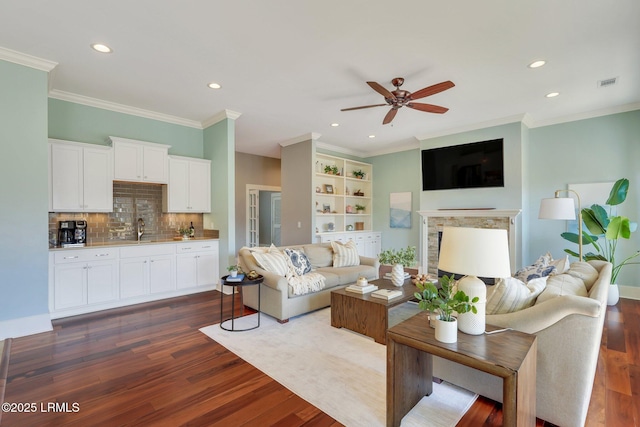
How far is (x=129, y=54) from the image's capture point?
307 cm

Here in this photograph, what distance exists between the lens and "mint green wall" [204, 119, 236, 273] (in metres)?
4.90

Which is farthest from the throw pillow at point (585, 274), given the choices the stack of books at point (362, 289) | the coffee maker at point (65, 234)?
the coffee maker at point (65, 234)

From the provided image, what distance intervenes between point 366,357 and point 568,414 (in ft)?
4.67

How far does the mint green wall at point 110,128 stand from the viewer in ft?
13.4

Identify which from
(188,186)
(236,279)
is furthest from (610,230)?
(188,186)

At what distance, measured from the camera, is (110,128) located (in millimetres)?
4484

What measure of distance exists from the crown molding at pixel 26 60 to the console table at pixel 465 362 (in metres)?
4.33

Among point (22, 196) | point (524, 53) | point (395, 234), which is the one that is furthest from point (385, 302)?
point (395, 234)

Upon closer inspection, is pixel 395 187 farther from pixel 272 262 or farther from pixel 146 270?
pixel 146 270

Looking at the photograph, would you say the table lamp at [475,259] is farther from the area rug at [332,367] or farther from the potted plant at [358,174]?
the potted plant at [358,174]

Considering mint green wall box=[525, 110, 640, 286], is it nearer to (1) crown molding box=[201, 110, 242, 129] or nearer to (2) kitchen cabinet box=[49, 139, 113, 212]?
(1) crown molding box=[201, 110, 242, 129]

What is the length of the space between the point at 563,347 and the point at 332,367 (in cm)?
163

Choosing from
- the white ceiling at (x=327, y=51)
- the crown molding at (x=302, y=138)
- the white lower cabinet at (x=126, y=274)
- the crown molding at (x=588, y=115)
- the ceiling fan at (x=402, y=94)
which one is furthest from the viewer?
the crown molding at (x=302, y=138)

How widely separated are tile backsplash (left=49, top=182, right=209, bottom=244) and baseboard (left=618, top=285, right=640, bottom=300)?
6979 mm
